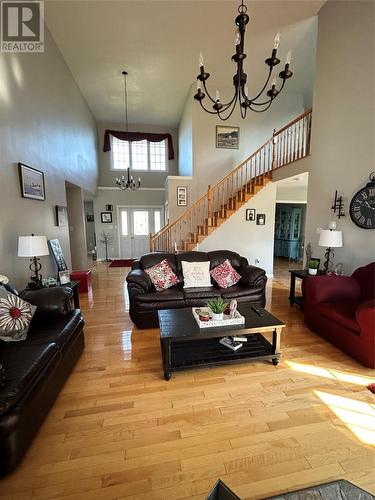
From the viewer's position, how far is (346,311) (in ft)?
8.66

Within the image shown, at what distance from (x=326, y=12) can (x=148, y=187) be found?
6619mm

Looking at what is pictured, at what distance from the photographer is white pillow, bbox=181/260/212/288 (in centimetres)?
353

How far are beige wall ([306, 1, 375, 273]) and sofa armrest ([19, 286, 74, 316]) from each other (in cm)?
379

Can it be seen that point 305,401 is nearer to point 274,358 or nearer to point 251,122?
point 274,358

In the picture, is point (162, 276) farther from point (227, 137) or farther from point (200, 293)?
point (227, 137)

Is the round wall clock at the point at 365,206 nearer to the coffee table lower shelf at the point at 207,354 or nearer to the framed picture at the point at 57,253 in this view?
the coffee table lower shelf at the point at 207,354

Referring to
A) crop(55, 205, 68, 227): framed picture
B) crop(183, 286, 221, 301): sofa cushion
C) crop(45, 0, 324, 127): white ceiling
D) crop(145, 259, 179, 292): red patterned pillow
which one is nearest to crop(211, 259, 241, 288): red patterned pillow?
crop(183, 286, 221, 301): sofa cushion

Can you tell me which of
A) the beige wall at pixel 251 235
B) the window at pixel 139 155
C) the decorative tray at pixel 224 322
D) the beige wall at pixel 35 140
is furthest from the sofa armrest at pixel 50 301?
the window at pixel 139 155

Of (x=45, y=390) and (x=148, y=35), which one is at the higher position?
(x=148, y=35)

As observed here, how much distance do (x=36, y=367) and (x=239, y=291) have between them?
2492 mm

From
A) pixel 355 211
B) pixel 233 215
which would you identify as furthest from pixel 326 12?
pixel 233 215

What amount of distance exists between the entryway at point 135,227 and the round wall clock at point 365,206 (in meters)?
6.88

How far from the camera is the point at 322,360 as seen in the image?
246 cm

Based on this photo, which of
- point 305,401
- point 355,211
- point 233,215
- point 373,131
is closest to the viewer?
Answer: point 305,401
